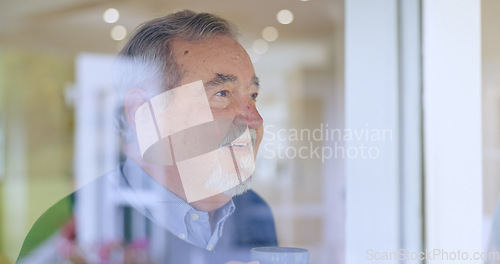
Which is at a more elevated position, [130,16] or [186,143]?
[130,16]

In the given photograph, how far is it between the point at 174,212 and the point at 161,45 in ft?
1.11

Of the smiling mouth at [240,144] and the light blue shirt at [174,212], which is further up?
the smiling mouth at [240,144]

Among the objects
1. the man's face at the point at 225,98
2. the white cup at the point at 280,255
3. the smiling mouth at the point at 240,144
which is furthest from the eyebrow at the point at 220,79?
the white cup at the point at 280,255

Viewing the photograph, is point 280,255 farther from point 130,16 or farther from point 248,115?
point 130,16

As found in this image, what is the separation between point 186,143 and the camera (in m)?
1.07

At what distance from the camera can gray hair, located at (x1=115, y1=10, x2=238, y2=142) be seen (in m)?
1.06

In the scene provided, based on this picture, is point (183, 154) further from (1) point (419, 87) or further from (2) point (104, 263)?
(1) point (419, 87)

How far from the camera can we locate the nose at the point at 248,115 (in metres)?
1.07

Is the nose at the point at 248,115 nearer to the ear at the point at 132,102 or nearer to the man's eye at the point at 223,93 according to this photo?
the man's eye at the point at 223,93

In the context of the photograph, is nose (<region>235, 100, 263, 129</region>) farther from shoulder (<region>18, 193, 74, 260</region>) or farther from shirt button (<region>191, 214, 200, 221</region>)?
shoulder (<region>18, 193, 74, 260</region>)

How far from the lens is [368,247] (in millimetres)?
1123

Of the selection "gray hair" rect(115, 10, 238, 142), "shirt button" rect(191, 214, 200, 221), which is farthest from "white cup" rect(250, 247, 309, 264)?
"gray hair" rect(115, 10, 238, 142)

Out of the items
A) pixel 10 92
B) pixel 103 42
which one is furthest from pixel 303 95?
pixel 10 92

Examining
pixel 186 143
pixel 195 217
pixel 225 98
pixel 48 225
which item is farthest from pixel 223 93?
pixel 48 225
